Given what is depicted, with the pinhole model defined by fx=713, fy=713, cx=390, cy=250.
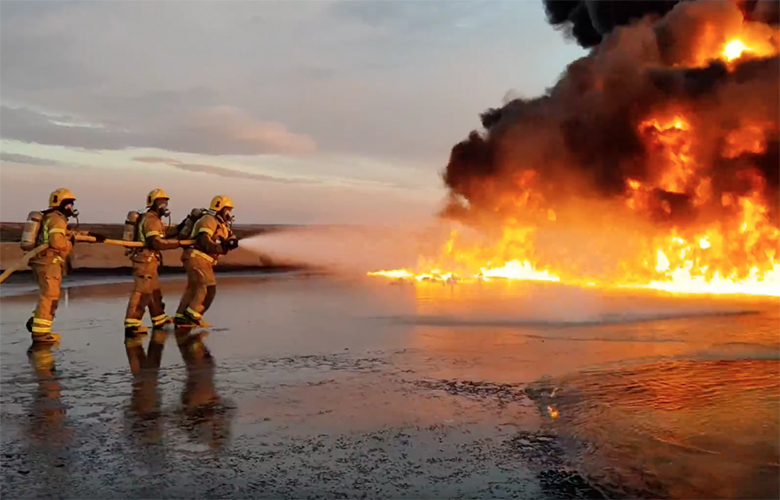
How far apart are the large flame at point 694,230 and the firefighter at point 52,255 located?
11167 millimetres

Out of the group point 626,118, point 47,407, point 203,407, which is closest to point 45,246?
point 47,407

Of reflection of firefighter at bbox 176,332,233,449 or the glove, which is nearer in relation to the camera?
reflection of firefighter at bbox 176,332,233,449

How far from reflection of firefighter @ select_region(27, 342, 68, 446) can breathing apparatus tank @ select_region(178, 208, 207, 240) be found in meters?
3.47

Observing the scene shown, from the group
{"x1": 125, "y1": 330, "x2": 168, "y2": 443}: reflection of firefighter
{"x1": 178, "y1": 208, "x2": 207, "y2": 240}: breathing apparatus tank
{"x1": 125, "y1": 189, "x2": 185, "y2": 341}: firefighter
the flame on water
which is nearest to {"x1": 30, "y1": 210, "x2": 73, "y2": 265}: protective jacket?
{"x1": 125, "y1": 189, "x2": 185, "y2": 341}: firefighter

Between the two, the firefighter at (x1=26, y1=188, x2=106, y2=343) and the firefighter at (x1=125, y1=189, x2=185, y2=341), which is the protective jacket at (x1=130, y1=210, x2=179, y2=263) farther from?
the firefighter at (x1=26, y1=188, x2=106, y2=343)

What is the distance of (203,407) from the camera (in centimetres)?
586

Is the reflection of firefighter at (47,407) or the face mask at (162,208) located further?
the face mask at (162,208)

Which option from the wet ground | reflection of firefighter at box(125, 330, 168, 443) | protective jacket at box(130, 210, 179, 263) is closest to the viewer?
the wet ground

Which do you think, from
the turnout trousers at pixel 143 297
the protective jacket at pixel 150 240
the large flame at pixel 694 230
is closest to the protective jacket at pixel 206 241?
the protective jacket at pixel 150 240

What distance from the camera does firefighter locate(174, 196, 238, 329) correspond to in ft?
34.4

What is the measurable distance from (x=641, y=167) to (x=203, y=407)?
13483 mm

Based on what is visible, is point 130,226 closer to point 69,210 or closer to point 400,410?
point 69,210

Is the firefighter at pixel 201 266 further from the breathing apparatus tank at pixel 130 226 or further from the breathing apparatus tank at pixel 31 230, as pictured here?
the breathing apparatus tank at pixel 31 230

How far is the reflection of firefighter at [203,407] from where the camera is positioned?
5.11 meters
